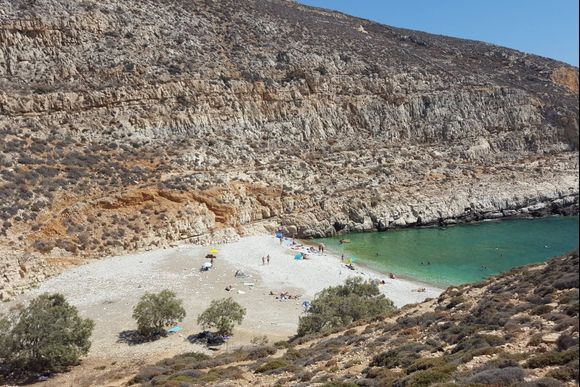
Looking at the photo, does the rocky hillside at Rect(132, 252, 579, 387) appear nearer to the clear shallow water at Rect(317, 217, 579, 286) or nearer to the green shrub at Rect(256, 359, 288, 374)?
the green shrub at Rect(256, 359, 288, 374)

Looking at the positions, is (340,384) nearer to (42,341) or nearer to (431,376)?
(431,376)

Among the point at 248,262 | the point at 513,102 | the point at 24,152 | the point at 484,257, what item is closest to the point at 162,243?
the point at 248,262

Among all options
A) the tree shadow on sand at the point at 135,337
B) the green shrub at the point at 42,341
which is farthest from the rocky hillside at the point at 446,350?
the green shrub at the point at 42,341

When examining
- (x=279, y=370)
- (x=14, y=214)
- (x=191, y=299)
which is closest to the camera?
(x=279, y=370)

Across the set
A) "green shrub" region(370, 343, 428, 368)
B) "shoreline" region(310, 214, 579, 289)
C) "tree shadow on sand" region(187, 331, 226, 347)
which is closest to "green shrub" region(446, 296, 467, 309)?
"green shrub" region(370, 343, 428, 368)

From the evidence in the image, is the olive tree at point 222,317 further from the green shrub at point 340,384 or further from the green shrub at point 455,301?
the green shrub at point 340,384

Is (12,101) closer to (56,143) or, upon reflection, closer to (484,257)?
(56,143)
